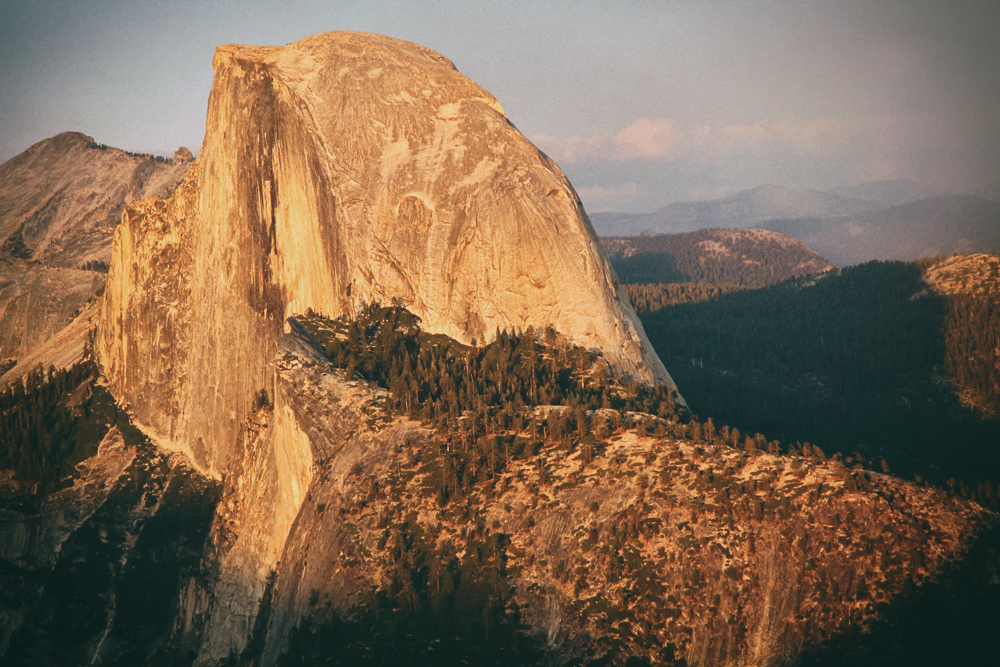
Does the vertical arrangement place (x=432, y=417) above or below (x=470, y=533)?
above

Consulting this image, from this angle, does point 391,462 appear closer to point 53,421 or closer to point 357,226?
point 357,226

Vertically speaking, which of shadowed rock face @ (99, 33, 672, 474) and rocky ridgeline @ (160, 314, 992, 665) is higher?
shadowed rock face @ (99, 33, 672, 474)

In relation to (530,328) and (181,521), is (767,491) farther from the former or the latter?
(181,521)

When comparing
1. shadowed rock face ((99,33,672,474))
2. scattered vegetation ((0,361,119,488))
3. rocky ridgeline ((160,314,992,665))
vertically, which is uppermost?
shadowed rock face ((99,33,672,474))

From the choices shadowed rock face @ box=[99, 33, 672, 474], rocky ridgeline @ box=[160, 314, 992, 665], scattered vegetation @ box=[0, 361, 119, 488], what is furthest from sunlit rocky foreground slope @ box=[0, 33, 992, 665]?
scattered vegetation @ box=[0, 361, 119, 488]

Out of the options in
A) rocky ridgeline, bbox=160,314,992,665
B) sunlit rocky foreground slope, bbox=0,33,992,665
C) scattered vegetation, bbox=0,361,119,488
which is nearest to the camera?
rocky ridgeline, bbox=160,314,992,665

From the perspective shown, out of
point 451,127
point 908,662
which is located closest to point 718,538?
point 908,662

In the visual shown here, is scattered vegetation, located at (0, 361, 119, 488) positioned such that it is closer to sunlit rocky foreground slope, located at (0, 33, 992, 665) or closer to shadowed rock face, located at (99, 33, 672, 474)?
sunlit rocky foreground slope, located at (0, 33, 992, 665)

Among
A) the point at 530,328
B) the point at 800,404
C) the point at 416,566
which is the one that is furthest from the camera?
the point at 800,404
